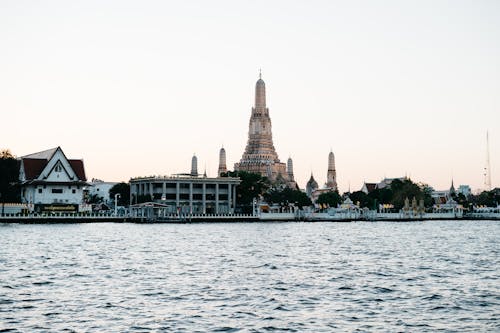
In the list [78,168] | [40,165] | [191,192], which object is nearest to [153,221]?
[78,168]

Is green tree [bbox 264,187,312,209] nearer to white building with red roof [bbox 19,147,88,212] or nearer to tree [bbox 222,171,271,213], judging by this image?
tree [bbox 222,171,271,213]

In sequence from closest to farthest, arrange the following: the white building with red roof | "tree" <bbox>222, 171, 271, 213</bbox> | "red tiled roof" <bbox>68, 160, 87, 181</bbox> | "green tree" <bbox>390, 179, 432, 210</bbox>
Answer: the white building with red roof
"red tiled roof" <bbox>68, 160, 87, 181</bbox>
"tree" <bbox>222, 171, 271, 213</bbox>
"green tree" <bbox>390, 179, 432, 210</bbox>

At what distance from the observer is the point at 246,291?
31.0 meters

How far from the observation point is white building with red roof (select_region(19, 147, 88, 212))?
12562 cm

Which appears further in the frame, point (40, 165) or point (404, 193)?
point (404, 193)

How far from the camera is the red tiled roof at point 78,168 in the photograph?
130 metres

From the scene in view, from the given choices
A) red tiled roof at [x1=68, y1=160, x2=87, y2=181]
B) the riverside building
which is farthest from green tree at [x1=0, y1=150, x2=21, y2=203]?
the riverside building

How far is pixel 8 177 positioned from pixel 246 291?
93.6 metres

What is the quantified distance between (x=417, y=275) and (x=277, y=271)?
25.8 ft

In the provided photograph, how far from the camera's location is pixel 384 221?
163250 millimetres

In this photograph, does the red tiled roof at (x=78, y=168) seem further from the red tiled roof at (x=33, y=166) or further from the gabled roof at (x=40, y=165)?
the red tiled roof at (x=33, y=166)

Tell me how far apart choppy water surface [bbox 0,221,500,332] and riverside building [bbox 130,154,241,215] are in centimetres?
9496

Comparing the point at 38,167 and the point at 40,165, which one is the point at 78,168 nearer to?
the point at 40,165

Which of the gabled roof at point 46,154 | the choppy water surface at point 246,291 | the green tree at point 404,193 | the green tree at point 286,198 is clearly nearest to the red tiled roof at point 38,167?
the gabled roof at point 46,154
